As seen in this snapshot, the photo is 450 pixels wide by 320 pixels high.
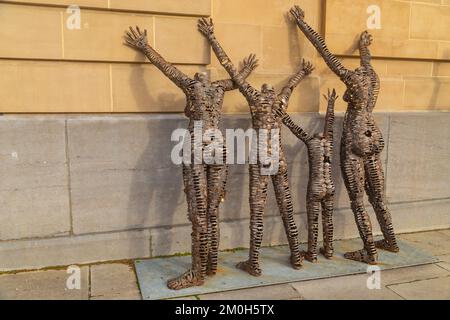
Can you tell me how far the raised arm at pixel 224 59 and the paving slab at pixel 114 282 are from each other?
8.18 ft

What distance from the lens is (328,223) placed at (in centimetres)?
534

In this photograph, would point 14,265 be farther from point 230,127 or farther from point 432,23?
point 432,23

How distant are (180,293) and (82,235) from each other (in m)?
1.61

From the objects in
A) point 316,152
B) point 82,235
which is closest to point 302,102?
point 316,152

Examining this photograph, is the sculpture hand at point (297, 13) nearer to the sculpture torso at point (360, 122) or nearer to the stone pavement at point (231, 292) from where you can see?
the sculpture torso at point (360, 122)

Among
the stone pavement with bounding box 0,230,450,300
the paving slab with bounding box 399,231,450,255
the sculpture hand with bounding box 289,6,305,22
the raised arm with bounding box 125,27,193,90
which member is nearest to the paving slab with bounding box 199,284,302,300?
the stone pavement with bounding box 0,230,450,300

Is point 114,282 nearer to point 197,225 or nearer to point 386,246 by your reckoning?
point 197,225

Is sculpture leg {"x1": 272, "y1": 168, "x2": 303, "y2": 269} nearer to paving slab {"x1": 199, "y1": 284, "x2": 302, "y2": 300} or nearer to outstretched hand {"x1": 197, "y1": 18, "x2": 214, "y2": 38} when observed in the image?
paving slab {"x1": 199, "y1": 284, "x2": 302, "y2": 300}

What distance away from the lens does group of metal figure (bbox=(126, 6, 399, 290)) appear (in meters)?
4.53

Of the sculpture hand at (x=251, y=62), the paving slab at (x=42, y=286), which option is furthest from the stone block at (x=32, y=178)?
the sculpture hand at (x=251, y=62)

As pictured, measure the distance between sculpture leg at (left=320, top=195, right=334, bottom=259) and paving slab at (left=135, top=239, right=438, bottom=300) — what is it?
0.13 meters

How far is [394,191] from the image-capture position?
6.64 meters

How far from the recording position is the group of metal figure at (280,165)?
14.9ft

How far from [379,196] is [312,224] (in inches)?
41.3
